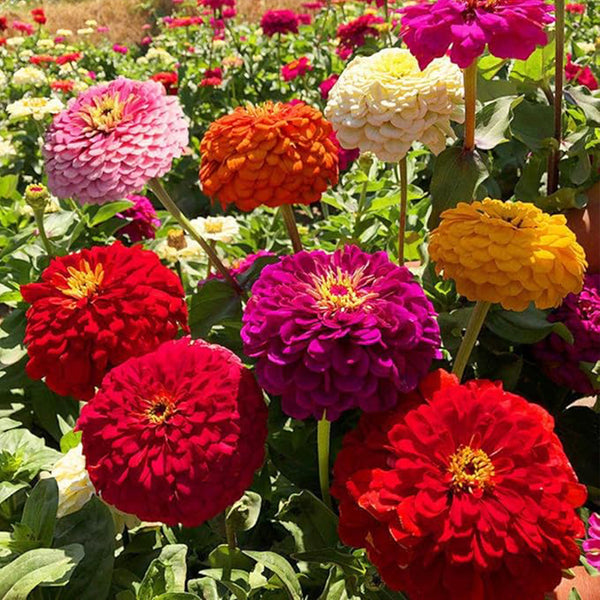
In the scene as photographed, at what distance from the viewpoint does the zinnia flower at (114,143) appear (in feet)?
3.22

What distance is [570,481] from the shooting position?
668mm

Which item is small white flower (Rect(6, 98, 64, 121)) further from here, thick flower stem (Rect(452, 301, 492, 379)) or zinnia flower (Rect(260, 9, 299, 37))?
zinnia flower (Rect(260, 9, 299, 37))

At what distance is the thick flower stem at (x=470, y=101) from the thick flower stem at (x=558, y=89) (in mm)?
189

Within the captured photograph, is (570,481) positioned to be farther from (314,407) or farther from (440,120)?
(440,120)

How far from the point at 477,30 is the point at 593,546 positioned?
636mm

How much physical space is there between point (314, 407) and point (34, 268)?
91 centimetres

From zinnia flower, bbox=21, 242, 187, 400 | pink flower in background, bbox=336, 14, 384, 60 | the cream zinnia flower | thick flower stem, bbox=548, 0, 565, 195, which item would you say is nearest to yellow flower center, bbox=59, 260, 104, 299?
zinnia flower, bbox=21, 242, 187, 400

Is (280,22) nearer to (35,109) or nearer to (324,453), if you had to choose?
(35,109)

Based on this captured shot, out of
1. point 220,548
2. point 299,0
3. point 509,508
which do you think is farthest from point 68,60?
point 299,0

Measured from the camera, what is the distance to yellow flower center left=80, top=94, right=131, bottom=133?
103 centimetres

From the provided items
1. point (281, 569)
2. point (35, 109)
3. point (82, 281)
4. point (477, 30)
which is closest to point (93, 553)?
point (281, 569)

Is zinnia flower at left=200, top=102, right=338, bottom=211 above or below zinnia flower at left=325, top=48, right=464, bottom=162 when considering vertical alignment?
below

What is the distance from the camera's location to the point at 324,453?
811 millimetres

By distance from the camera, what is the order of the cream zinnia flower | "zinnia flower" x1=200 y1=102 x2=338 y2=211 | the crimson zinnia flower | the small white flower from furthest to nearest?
1. the small white flower
2. the cream zinnia flower
3. "zinnia flower" x1=200 y1=102 x2=338 y2=211
4. the crimson zinnia flower
